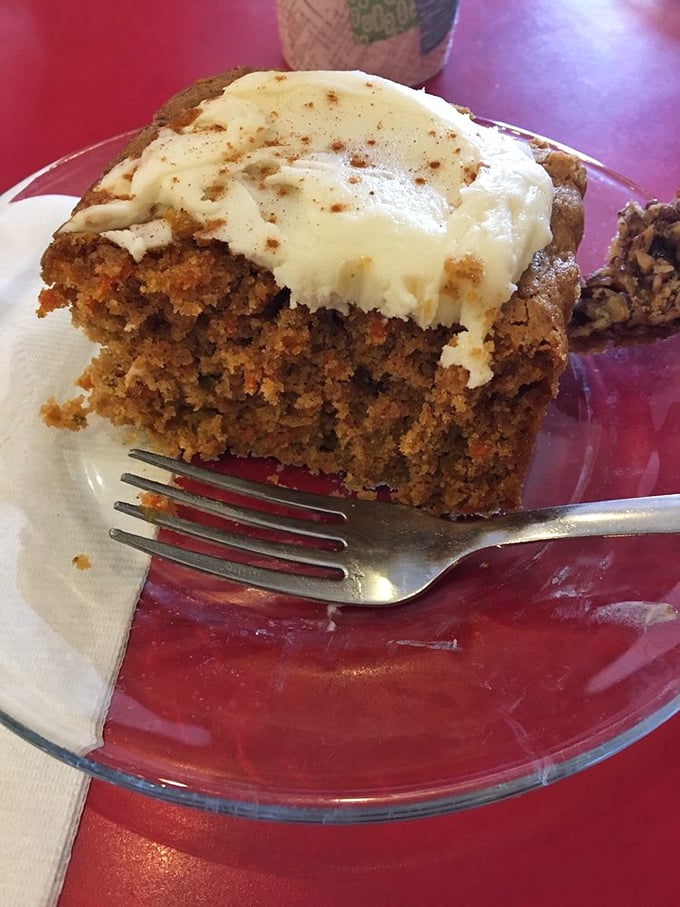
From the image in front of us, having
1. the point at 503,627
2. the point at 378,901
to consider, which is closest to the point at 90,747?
the point at 378,901

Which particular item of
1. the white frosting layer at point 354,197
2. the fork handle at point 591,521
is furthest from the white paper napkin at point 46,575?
the fork handle at point 591,521

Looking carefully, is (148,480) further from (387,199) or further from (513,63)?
(513,63)

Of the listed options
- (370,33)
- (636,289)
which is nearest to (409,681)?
(636,289)

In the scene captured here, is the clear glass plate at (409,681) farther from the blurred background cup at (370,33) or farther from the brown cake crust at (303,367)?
the blurred background cup at (370,33)

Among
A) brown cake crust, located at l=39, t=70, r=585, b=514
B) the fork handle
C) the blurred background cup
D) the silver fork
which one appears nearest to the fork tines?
the silver fork

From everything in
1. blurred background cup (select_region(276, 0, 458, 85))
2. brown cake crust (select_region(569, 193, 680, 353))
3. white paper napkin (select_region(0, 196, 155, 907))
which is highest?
blurred background cup (select_region(276, 0, 458, 85))

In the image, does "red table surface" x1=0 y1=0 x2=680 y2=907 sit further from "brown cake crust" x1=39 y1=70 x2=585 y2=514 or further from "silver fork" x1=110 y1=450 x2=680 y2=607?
"brown cake crust" x1=39 y1=70 x2=585 y2=514
